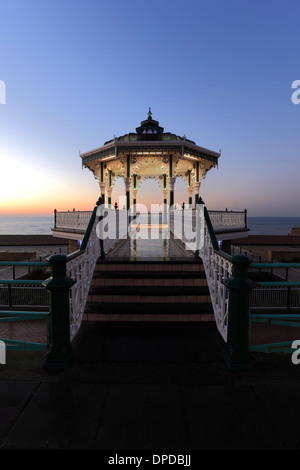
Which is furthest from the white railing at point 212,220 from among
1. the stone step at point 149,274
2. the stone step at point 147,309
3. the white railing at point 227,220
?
the stone step at point 147,309

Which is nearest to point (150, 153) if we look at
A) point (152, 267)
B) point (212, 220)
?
point (212, 220)

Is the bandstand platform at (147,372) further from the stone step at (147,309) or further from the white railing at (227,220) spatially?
the white railing at (227,220)

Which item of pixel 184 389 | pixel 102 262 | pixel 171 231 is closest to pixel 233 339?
pixel 184 389

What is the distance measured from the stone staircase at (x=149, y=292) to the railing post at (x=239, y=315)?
146 cm

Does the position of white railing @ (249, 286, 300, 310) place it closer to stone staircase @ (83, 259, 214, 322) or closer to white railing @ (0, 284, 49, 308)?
stone staircase @ (83, 259, 214, 322)

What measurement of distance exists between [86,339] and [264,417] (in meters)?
2.49

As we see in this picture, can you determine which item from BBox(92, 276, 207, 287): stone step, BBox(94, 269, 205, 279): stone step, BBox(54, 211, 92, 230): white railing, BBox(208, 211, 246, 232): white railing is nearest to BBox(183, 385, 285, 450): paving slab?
BBox(92, 276, 207, 287): stone step

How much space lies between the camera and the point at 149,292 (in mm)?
4695

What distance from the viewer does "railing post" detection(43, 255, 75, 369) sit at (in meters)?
2.86

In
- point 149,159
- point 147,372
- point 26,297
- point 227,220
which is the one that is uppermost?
point 149,159

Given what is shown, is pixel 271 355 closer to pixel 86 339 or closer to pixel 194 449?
pixel 194 449

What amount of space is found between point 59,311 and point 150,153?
12.4 metres

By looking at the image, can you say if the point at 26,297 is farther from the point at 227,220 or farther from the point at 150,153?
the point at 227,220

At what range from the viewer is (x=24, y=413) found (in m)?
2.07
